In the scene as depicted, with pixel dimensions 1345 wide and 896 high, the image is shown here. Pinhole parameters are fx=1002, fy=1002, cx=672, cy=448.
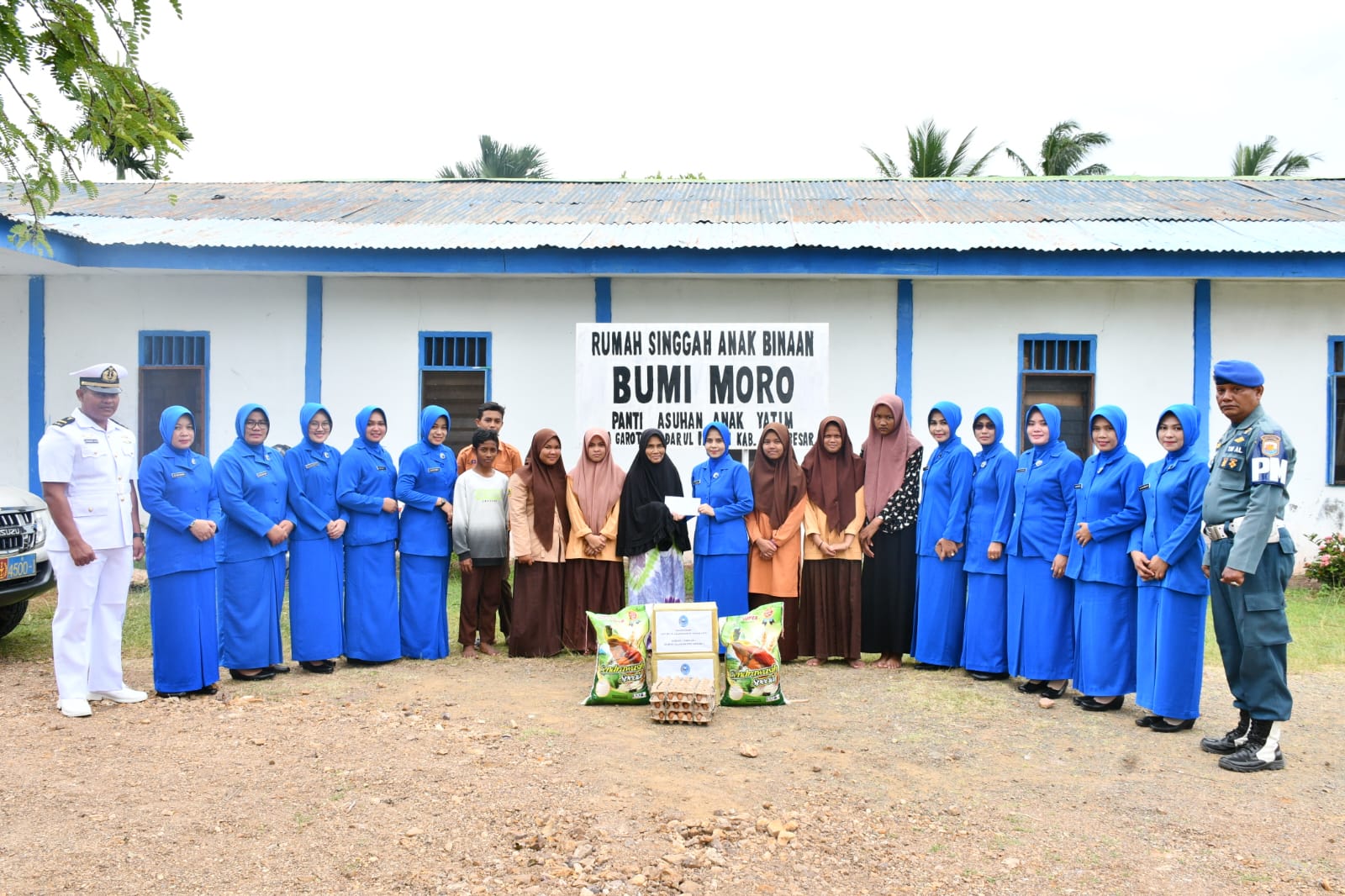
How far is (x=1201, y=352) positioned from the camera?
30.2ft

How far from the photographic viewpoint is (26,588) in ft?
19.6

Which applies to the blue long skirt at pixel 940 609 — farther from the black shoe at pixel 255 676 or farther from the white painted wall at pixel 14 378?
the white painted wall at pixel 14 378

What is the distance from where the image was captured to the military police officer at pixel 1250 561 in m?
4.04

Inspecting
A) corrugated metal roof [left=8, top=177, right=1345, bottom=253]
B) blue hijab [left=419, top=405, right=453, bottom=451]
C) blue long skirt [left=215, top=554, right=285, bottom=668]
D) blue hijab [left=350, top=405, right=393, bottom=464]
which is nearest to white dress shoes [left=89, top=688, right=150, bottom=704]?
blue long skirt [left=215, top=554, right=285, bottom=668]

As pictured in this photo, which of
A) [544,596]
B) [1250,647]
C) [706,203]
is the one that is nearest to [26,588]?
[544,596]

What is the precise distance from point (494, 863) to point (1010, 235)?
25.0 feet

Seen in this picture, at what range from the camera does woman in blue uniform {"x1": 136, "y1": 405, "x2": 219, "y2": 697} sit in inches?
196

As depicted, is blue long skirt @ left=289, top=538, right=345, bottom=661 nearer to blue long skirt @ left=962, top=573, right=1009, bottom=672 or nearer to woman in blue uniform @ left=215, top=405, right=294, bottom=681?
woman in blue uniform @ left=215, top=405, right=294, bottom=681

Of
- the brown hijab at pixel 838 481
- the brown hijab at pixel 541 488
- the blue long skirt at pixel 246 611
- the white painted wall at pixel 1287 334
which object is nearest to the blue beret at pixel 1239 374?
the brown hijab at pixel 838 481

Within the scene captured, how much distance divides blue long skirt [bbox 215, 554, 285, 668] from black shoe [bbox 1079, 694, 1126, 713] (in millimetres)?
4325

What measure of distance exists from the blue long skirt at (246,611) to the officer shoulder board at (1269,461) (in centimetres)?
484

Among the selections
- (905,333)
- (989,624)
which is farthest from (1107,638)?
(905,333)

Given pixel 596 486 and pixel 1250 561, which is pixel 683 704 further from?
pixel 1250 561

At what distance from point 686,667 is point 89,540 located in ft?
9.81
